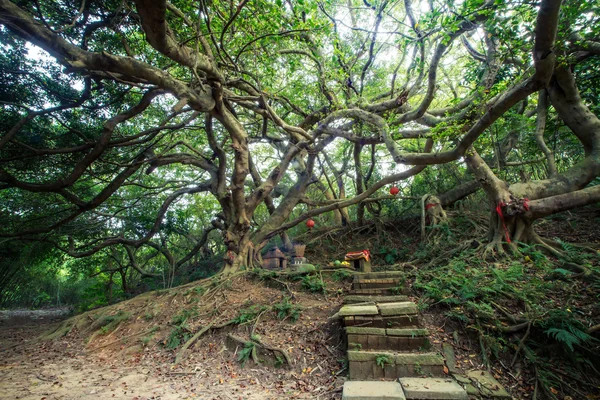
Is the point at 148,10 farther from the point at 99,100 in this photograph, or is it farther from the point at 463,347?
the point at 463,347

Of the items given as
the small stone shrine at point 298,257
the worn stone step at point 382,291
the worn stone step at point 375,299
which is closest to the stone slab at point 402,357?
the worn stone step at point 375,299

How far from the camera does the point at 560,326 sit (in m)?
3.22

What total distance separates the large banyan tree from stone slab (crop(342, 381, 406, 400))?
11.2ft

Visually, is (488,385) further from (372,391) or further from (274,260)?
(274,260)

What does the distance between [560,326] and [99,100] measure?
916cm

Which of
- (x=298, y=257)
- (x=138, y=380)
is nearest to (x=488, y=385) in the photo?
(x=138, y=380)

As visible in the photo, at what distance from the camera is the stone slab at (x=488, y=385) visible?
2777 mm

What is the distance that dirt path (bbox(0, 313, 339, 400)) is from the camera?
319 cm

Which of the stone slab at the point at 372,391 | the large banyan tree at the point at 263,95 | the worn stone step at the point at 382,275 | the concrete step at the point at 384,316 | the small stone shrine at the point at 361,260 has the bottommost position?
the stone slab at the point at 372,391

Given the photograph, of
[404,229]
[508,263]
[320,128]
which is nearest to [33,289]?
[320,128]

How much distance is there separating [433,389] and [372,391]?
0.57 m

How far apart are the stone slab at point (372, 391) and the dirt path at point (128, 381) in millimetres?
A: 235

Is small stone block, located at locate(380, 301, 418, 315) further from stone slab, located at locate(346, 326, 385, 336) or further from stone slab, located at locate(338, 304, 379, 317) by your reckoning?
stone slab, located at locate(346, 326, 385, 336)

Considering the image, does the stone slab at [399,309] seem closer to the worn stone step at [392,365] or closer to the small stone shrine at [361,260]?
the worn stone step at [392,365]
